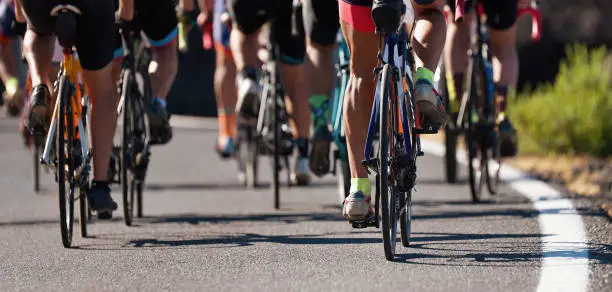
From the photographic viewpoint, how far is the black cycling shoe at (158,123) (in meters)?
8.91

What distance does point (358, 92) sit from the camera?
6.87m

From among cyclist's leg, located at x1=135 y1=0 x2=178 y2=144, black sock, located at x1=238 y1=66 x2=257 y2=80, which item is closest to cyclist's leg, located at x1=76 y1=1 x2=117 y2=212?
cyclist's leg, located at x1=135 y1=0 x2=178 y2=144

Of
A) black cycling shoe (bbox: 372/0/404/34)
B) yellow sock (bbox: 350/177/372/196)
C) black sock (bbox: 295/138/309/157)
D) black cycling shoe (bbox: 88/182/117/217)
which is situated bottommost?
black sock (bbox: 295/138/309/157)

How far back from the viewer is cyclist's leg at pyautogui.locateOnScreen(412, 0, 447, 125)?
6805 millimetres

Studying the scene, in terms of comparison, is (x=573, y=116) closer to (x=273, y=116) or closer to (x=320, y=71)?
(x=273, y=116)

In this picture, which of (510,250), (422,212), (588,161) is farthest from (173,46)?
(588,161)

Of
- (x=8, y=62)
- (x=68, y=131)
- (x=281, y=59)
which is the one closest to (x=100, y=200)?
(x=68, y=131)

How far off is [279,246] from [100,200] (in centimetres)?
97

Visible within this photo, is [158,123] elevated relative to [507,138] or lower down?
elevated

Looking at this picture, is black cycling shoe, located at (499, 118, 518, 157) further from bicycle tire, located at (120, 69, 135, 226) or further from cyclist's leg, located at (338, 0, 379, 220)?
cyclist's leg, located at (338, 0, 379, 220)

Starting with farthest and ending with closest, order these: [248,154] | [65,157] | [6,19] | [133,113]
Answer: [248,154] → [6,19] → [133,113] → [65,157]

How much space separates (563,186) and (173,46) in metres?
2.75

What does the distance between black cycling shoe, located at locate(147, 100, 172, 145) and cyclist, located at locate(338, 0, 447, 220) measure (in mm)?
2242

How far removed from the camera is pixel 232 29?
1038 centimetres
